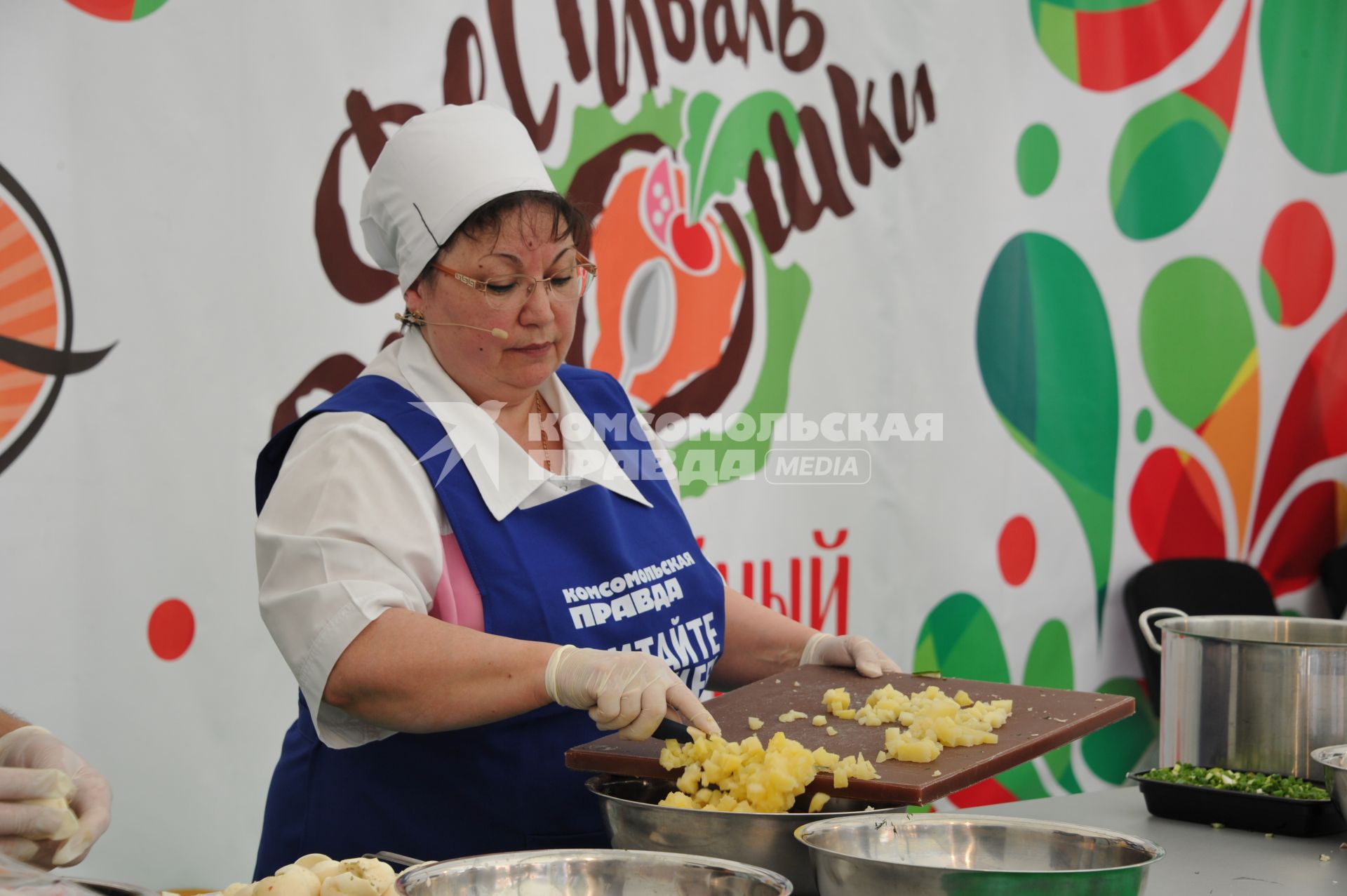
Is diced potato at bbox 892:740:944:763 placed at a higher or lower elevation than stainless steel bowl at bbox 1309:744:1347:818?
higher

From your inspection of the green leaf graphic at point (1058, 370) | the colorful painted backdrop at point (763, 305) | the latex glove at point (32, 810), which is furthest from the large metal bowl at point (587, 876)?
the green leaf graphic at point (1058, 370)

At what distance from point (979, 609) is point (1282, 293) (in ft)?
6.00

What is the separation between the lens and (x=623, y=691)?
4.96 feet

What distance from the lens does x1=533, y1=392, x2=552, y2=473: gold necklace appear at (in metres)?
2.00

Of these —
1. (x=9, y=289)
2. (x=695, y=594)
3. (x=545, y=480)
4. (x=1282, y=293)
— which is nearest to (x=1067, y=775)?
(x=1282, y=293)

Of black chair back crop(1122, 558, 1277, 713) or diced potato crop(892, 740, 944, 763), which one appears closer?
diced potato crop(892, 740, 944, 763)

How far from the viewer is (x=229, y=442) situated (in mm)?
2531

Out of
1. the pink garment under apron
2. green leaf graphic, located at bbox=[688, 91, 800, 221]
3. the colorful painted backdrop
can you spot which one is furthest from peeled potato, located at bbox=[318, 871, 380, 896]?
green leaf graphic, located at bbox=[688, 91, 800, 221]

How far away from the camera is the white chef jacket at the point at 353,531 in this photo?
1640 millimetres

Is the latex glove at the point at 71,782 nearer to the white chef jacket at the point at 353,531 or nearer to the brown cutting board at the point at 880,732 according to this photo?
the white chef jacket at the point at 353,531

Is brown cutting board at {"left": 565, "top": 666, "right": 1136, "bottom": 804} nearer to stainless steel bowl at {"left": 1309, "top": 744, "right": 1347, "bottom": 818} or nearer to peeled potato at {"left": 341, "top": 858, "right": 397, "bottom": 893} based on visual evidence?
stainless steel bowl at {"left": 1309, "top": 744, "right": 1347, "bottom": 818}

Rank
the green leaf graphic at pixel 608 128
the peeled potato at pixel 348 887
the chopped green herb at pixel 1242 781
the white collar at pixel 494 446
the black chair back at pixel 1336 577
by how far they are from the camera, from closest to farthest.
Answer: the peeled potato at pixel 348 887 → the chopped green herb at pixel 1242 781 → the white collar at pixel 494 446 → the green leaf graphic at pixel 608 128 → the black chair back at pixel 1336 577

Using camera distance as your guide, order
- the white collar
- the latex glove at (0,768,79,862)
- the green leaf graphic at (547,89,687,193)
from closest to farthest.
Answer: the latex glove at (0,768,79,862) → the white collar → the green leaf graphic at (547,89,687,193)

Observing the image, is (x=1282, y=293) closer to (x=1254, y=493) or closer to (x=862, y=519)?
(x=1254, y=493)
